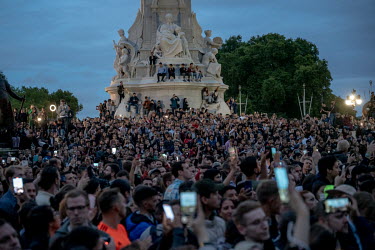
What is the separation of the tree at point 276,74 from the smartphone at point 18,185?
6281 centimetres

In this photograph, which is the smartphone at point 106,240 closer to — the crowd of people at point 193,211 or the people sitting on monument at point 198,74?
the crowd of people at point 193,211

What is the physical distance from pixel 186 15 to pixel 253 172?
3970 centimetres

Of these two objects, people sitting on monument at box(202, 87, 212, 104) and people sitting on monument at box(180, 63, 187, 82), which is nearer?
people sitting on monument at box(180, 63, 187, 82)

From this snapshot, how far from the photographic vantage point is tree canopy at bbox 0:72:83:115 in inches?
4306

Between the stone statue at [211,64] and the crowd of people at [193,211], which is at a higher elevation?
the stone statue at [211,64]

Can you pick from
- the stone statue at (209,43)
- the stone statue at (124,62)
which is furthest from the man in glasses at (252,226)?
the stone statue at (209,43)

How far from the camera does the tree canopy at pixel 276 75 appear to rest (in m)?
73.2

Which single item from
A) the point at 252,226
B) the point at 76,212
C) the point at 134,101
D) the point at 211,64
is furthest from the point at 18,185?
the point at 211,64

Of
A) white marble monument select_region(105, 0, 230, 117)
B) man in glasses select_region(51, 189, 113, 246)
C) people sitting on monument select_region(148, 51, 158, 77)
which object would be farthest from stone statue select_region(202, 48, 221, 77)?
man in glasses select_region(51, 189, 113, 246)

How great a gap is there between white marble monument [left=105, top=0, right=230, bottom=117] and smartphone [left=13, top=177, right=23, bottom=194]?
3605cm

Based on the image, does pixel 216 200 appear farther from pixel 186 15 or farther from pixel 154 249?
pixel 186 15

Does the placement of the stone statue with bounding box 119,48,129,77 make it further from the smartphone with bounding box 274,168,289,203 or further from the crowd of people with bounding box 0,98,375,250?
the smartphone with bounding box 274,168,289,203

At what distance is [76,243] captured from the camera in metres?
5.89

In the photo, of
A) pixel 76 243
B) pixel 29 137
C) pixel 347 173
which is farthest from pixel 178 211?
pixel 29 137
